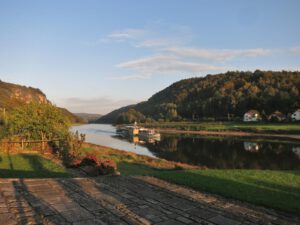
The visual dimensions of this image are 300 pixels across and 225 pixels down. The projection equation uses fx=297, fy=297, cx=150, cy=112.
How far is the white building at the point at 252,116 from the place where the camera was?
3977 inches

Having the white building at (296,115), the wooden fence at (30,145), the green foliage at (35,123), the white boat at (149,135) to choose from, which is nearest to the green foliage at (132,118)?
the white boat at (149,135)

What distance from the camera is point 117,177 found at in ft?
42.4

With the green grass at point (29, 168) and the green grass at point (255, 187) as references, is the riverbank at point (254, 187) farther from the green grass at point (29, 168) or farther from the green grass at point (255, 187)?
the green grass at point (29, 168)

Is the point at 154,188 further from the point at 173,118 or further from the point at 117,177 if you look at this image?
the point at 173,118

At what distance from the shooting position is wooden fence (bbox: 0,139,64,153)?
23031 millimetres

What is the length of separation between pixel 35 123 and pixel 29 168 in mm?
11554

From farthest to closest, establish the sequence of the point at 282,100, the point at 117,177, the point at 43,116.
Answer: the point at 282,100 → the point at 43,116 → the point at 117,177

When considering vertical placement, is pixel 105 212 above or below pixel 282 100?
below

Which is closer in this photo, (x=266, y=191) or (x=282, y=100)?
(x=266, y=191)

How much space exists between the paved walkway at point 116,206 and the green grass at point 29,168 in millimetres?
3202

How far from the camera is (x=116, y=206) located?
26.6ft

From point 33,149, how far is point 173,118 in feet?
379

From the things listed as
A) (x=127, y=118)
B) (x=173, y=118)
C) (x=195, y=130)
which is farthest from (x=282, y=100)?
(x=127, y=118)

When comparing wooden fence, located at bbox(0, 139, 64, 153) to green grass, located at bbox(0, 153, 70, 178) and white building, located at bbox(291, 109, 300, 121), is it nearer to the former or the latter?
green grass, located at bbox(0, 153, 70, 178)
